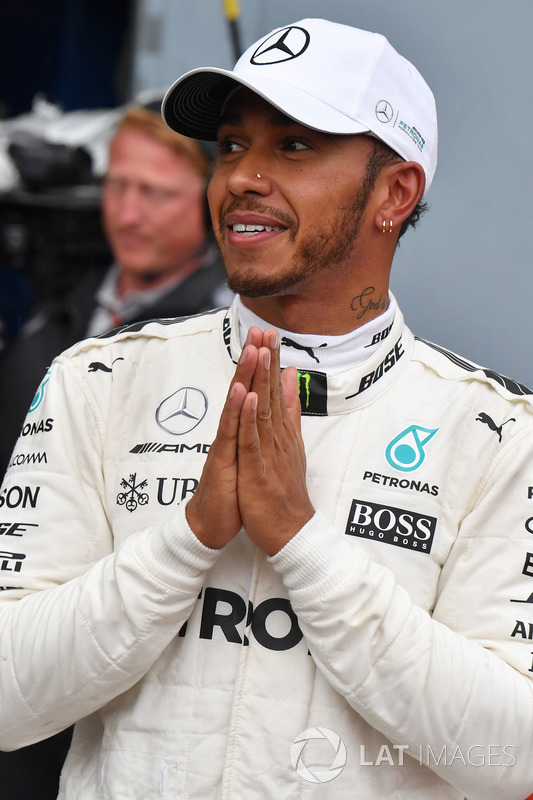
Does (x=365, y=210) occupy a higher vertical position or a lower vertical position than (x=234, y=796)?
higher

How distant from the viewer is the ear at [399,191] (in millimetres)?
1832

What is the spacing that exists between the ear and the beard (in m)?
0.06

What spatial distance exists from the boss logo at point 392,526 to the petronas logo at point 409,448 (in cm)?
8

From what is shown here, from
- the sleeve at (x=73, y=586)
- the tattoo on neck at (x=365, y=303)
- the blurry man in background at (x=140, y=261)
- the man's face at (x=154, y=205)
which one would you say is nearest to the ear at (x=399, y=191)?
the tattoo on neck at (x=365, y=303)

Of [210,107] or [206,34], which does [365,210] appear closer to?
[210,107]

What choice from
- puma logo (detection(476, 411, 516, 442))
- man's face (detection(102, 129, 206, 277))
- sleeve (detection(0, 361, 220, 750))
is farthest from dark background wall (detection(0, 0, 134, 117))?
puma logo (detection(476, 411, 516, 442))

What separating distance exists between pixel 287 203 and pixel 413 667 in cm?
77

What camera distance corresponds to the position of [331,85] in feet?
5.74

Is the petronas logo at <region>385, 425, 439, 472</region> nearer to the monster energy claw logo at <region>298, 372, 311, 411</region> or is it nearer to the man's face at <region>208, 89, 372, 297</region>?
the monster energy claw logo at <region>298, 372, 311, 411</region>

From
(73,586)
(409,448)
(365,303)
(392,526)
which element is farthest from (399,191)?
(73,586)

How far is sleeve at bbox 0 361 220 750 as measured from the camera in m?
1.57

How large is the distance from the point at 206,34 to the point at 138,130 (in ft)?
1.75

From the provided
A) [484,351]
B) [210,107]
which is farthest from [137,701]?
[484,351]

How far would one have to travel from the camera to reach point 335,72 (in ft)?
5.80
